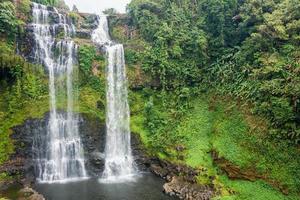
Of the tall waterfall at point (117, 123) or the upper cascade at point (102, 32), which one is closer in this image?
the tall waterfall at point (117, 123)

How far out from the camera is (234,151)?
90.4 ft

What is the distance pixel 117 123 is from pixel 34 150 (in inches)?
301

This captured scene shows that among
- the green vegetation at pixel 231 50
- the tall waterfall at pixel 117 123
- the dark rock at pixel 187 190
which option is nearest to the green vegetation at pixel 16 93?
the tall waterfall at pixel 117 123

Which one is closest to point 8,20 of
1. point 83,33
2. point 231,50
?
point 83,33

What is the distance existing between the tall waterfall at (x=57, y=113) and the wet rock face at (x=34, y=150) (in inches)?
17.6

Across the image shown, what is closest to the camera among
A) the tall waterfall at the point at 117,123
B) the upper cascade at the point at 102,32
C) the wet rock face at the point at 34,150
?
the wet rock face at the point at 34,150

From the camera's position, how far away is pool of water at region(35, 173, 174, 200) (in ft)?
84.0

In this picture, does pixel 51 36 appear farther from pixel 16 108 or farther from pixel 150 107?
pixel 150 107

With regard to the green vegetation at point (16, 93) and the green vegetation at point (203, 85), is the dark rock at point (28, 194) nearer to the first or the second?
the green vegetation at point (203, 85)

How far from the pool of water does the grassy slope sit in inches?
141

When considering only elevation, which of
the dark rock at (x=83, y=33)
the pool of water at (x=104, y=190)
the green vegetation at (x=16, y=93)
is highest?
the dark rock at (x=83, y=33)

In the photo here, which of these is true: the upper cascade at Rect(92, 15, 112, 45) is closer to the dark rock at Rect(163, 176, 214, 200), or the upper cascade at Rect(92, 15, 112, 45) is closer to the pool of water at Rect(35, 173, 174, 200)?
the pool of water at Rect(35, 173, 174, 200)

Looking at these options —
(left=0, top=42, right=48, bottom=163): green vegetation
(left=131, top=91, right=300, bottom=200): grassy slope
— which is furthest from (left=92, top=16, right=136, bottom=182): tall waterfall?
(left=0, top=42, right=48, bottom=163): green vegetation

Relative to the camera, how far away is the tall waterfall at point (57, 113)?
3017cm
